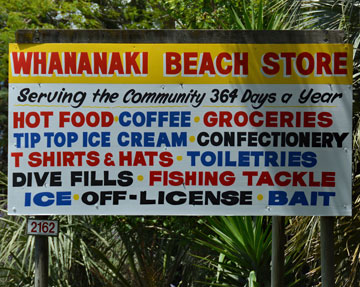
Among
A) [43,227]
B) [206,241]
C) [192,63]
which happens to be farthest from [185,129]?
[206,241]

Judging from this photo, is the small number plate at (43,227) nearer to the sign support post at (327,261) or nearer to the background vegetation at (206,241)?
the sign support post at (327,261)

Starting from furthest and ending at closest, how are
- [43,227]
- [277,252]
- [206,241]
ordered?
[206,241] < [277,252] < [43,227]

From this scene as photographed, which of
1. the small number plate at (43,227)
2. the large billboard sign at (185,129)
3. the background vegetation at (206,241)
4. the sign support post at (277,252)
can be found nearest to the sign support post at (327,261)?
the large billboard sign at (185,129)

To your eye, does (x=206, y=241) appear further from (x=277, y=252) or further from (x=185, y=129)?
(x=185, y=129)

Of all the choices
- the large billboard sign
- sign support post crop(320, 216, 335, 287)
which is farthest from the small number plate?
sign support post crop(320, 216, 335, 287)

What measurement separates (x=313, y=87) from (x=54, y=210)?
204cm

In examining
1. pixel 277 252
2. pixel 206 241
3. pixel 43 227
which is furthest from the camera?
pixel 206 241

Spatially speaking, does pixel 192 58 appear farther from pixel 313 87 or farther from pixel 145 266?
pixel 145 266

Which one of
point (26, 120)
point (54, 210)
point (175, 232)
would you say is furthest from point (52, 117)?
point (175, 232)

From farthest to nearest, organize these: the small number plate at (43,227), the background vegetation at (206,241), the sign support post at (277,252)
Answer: the background vegetation at (206,241)
the sign support post at (277,252)
the small number plate at (43,227)

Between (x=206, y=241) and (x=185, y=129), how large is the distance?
12.1 ft

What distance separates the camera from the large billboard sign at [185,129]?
4.59 m

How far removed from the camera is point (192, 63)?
4.61m

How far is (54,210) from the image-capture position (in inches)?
181
